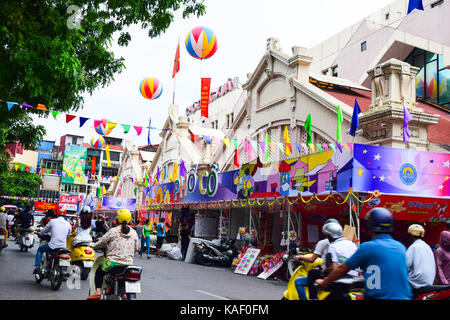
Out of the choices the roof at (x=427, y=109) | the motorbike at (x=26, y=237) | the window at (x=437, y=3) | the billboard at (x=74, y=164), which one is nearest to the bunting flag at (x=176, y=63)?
the roof at (x=427, y=109)

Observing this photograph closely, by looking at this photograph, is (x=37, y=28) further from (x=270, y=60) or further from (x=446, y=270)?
(x=270, y=60)

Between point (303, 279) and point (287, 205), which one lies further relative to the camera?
point (287, 205)

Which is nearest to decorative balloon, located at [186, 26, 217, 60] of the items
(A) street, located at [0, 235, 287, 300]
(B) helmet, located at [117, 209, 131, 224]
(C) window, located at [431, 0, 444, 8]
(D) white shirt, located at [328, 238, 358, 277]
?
(A) street, located at [0, 235, 287, 300]

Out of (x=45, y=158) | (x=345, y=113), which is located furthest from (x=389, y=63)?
(x=45, y=158)

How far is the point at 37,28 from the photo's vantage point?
30.1 feet

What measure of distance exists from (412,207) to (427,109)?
9721 millimetres

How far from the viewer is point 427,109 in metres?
21.0

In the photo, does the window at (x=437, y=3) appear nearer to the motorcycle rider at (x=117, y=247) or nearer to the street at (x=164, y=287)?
the street at (x=164, y=287)

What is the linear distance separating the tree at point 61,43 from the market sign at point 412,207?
699cm

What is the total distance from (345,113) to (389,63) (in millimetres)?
2287

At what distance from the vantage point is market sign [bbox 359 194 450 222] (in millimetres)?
12594

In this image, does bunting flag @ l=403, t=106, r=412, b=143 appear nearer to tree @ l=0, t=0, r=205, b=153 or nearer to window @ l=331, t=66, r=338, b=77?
tree @ l=0, t=0, r=205, b=153

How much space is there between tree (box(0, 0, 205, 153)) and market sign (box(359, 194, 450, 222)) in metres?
6.99
